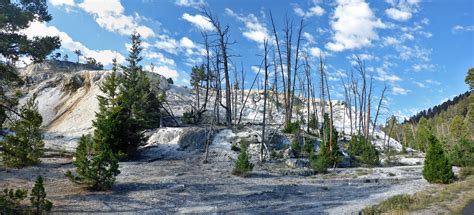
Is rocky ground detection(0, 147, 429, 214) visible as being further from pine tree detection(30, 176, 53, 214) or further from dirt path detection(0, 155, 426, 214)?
pine tree detection(30, 176, 53, 214)

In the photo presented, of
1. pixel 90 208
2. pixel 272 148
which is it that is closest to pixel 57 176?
pixel 90 208

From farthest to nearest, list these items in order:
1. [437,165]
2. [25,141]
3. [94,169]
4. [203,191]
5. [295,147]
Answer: [295,147], [25,141], [437,165], [203,191], [94,169]

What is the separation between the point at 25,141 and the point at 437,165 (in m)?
19.5

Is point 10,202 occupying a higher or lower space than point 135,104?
lower

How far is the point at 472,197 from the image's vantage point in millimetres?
12383

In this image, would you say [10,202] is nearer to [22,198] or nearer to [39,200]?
[22,198]

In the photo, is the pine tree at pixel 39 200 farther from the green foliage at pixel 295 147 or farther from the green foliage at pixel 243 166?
the green foliage at pixel 295 147

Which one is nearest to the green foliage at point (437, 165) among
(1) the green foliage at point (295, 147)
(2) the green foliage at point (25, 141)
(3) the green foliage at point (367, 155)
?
(1) the green foliage at point (295, 147)

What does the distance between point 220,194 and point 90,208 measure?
5.24 metres

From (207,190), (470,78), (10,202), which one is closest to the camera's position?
(10,202)

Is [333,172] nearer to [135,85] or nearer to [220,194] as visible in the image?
[220,194]

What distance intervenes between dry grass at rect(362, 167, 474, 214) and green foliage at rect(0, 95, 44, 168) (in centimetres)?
1374

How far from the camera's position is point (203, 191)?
14805 mm

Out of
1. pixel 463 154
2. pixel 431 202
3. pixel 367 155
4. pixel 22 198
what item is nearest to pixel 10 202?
pixel 22 198
